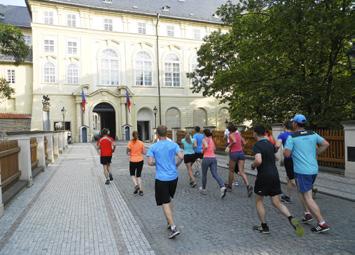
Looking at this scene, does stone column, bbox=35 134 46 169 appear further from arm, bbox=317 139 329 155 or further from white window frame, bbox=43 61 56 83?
white window frame, bbox=43 61 56 83

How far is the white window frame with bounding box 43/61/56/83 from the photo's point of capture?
4500cm

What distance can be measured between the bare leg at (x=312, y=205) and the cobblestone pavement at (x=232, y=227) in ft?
0.93

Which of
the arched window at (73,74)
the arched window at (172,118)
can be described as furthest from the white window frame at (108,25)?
the arched window at (172,118)

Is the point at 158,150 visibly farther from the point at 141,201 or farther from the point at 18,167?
the point at 18,167

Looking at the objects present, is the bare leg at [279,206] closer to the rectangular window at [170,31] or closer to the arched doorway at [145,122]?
the arched doorway at [145,122]

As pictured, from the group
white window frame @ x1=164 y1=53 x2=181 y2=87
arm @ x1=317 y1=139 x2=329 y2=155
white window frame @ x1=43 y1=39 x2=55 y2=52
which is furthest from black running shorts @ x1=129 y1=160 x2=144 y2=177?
white window frame @ x1=164 y1=53 x2=181 y2=87

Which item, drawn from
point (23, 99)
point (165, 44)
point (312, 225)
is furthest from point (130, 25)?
point (312, 225)

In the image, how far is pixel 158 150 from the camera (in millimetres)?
6023

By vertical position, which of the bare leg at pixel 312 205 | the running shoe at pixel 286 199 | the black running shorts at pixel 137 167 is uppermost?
the black running shorts at pixel 137 167

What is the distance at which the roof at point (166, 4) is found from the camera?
4734cm

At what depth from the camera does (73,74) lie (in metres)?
46.4

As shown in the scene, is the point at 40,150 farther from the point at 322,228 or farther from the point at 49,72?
the point at 49,72

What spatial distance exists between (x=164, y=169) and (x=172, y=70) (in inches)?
1837

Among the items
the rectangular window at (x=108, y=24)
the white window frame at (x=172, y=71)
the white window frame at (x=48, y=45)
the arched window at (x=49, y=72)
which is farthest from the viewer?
the white window frame at (x=172, y=71)
